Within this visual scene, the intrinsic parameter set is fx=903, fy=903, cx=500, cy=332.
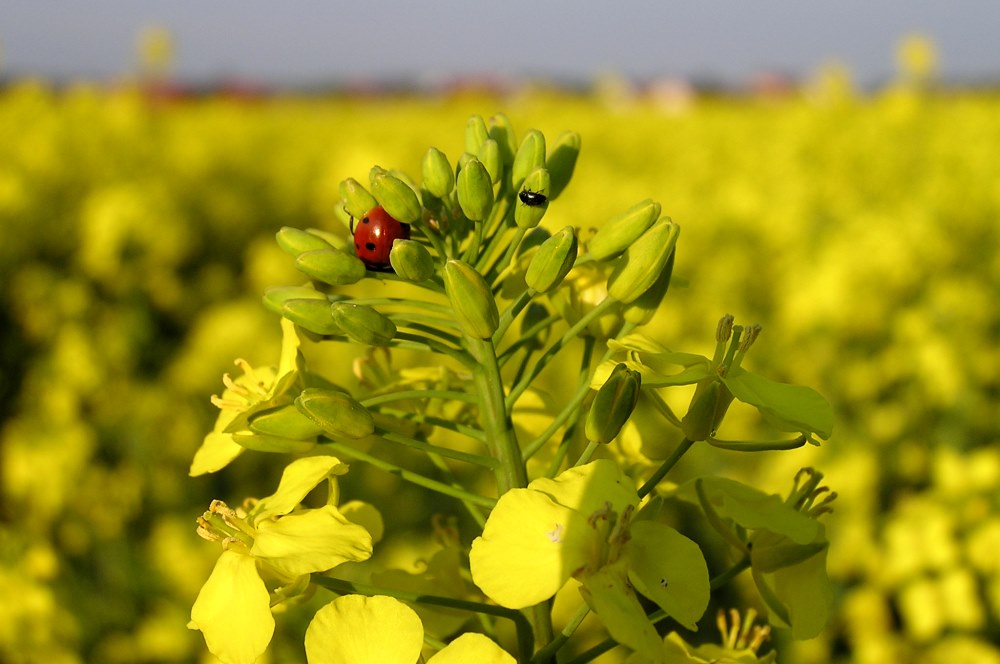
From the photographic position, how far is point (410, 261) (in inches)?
38.9

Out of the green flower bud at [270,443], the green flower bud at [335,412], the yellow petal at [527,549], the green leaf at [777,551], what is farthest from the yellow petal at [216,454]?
the green leaf at [777,551]

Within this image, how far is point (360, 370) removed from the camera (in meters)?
1.19

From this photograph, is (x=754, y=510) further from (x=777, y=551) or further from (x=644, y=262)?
(x=644, y=262)

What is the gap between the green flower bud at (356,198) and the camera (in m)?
1.11

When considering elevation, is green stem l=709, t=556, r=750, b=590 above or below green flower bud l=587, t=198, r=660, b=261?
below

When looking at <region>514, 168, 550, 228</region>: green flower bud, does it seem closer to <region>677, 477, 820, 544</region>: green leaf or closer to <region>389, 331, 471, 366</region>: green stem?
<region>389, 331, 471, 366</region>: green stem

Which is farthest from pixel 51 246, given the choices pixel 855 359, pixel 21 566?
pixel 855 359

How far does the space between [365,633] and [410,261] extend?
388 millimetres

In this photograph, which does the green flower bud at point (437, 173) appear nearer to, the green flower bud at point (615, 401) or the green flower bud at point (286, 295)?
the green flower bud at point (286, 295)

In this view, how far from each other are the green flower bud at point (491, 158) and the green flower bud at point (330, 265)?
210 millimetres

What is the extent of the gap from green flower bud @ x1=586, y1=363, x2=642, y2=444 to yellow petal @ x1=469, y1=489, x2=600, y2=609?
103 millimetres

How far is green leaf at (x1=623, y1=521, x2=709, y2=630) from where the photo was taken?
820 mm

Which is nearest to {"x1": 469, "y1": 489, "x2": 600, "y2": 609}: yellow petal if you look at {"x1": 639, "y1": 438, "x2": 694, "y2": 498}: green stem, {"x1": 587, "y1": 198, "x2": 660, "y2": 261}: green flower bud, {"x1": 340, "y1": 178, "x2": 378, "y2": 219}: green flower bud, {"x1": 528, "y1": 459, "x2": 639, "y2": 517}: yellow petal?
{"x1": 528, "y1": 459, "x2": 639, "y2": 517}: yellow petal

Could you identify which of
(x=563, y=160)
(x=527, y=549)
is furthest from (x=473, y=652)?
(x=563, y=160)
